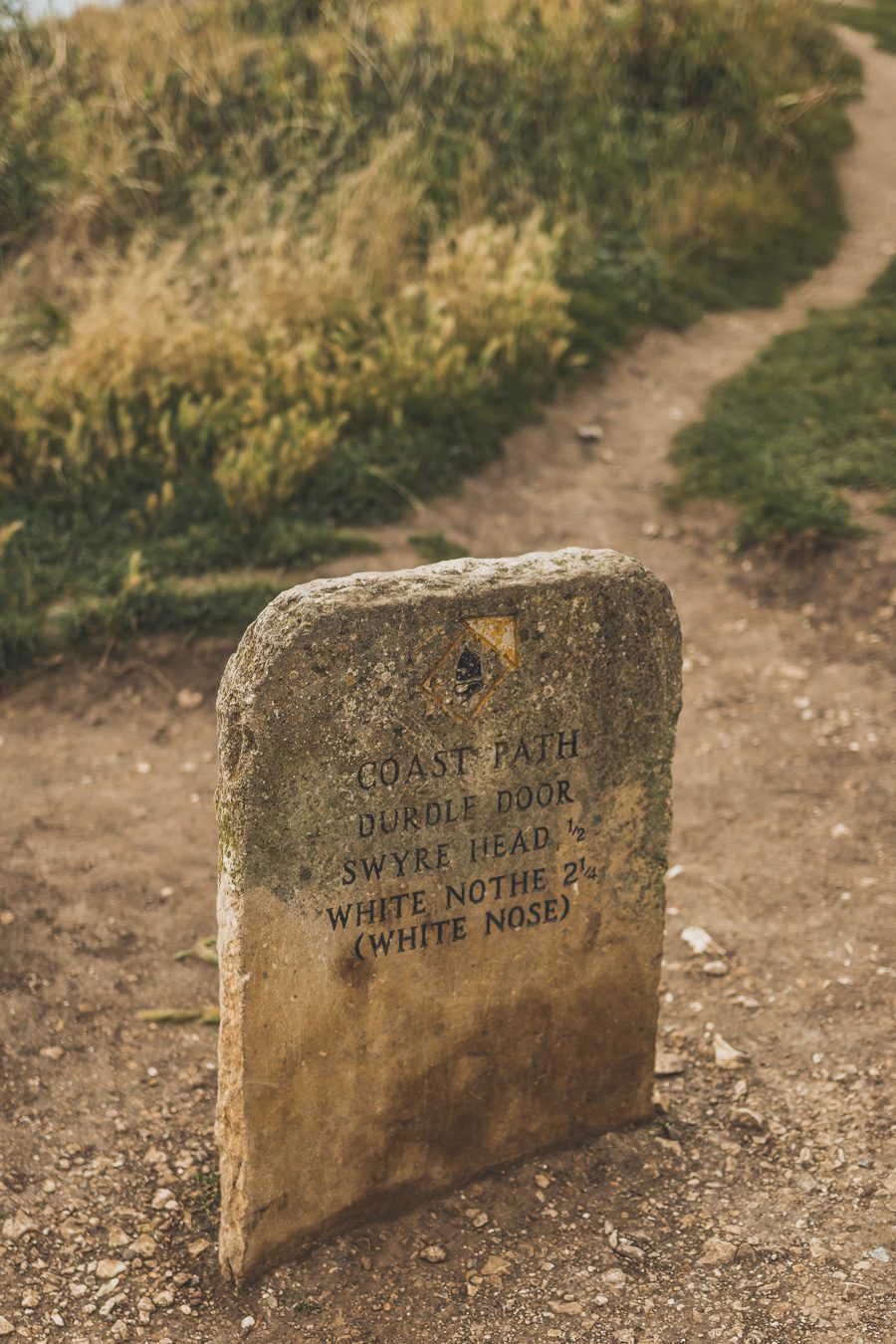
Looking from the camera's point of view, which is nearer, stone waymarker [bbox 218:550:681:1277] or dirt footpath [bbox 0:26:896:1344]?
stone waymarker [bbox 218:550:681:1277]

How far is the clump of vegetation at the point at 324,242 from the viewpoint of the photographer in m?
6.32

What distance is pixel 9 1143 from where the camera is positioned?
351 centimetres

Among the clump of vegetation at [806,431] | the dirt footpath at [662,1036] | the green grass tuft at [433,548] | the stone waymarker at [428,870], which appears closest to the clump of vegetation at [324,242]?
the green grass tuft at [433,548]

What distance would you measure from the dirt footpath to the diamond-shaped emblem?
1.31 m

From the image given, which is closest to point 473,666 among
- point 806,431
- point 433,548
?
point 433,548

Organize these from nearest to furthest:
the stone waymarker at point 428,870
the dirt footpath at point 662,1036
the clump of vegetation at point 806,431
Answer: the stone waymarker at point 428,870 < the dirt footpath at point 662,1036 < the clump of vegetation at point 806,431

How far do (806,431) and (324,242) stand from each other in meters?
3.19

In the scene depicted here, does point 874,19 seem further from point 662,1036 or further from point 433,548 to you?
point 662,1036

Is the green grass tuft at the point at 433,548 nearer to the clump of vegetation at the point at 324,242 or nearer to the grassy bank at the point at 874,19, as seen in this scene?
the clump of vegetation at the point at 324,242

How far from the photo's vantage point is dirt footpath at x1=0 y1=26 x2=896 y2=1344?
3000mm

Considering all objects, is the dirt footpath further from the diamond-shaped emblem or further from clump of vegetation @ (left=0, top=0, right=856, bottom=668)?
the diamond-shaped emblem

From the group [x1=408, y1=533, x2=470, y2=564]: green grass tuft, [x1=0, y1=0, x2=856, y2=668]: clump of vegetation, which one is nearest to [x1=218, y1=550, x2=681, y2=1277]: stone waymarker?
[x1=0, y1=0, x2=856, y2=668]: clump of vegetation

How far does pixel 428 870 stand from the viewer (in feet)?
9.79

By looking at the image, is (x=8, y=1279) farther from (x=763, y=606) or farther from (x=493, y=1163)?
(x=763, y=606)
